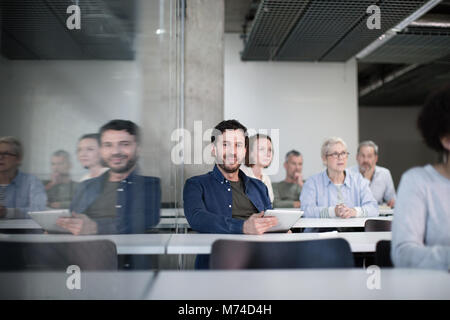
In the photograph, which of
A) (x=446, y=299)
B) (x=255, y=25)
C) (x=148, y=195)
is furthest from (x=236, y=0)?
(x=446, y=299)

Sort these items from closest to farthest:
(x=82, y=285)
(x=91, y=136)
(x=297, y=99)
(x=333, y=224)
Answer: (x=91, y=136), (x=82, y=285), (x=333, y=224), (x=297, y=99)

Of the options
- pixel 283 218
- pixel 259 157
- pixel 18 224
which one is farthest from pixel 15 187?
pixel 259 157

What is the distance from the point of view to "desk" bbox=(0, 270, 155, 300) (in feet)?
2.37

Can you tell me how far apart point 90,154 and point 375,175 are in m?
4.05

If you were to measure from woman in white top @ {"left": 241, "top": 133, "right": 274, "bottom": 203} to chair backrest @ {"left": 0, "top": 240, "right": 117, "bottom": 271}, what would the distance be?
2.77 metres

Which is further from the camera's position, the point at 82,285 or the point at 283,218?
the point at 283,218

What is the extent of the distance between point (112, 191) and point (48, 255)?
219 mm

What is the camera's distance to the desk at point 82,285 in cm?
72

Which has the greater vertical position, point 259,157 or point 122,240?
point 259,157

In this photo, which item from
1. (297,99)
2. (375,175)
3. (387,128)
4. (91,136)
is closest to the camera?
(91,136)

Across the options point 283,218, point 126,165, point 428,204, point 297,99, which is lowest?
point 283,218

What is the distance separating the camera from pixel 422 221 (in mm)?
1269

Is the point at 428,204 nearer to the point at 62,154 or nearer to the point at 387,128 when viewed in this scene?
the point at 62,154

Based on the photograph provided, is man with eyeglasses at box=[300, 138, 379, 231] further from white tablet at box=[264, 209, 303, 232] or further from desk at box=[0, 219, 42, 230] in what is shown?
desk at box=[0, 219, 42, 230]
